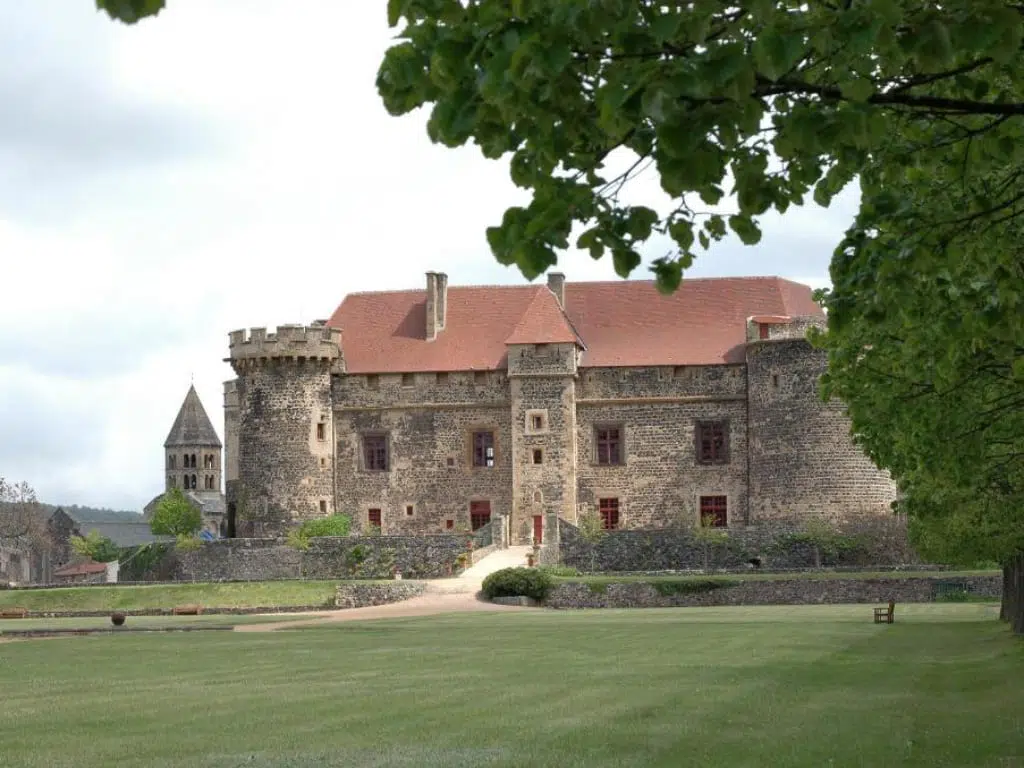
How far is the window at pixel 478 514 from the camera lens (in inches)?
2279

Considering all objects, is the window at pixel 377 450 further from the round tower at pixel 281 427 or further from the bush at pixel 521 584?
the bush at pixel 521 584

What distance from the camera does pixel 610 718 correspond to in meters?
15.8

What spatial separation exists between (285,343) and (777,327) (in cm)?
1627

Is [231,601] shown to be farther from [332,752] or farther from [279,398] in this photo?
[332,752]

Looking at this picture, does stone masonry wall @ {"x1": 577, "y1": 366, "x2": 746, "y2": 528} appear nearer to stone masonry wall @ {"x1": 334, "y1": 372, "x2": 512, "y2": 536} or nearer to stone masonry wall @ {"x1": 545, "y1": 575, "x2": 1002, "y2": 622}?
stone masonry wall @ {"x1": 334, "y1": 372, "x2": 512, "y2": 536}

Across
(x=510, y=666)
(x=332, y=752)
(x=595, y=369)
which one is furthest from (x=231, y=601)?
(x=332, y=752)

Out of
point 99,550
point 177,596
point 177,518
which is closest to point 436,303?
point 177,596

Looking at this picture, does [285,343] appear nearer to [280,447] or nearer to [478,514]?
[280,447]

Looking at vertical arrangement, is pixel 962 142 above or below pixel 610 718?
above

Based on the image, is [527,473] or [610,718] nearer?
[610,718]

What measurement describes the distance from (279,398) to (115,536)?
72.3m

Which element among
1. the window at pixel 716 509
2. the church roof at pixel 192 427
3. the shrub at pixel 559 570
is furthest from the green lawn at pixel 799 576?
the church roof at pixel 192 427

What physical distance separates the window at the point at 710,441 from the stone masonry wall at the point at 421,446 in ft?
20.8

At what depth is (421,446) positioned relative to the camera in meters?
58.5
